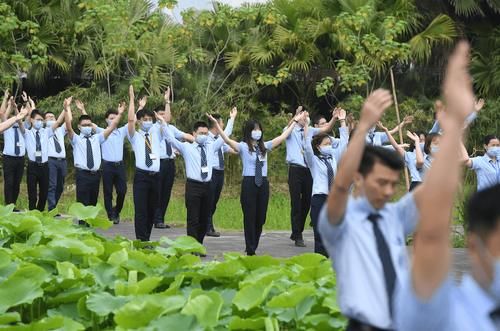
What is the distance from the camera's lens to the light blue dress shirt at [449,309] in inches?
111

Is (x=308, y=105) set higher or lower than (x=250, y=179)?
higher

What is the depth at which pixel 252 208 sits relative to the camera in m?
13.4

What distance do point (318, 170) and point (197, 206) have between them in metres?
1.55

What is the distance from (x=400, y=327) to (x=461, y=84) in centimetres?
69

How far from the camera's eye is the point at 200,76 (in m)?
24.5

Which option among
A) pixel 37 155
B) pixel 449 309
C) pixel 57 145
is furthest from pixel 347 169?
pixel 57 145

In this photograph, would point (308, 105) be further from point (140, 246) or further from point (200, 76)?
point (140, 246)

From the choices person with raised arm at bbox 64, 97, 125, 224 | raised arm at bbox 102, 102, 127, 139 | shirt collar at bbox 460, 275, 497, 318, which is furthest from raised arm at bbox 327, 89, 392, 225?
person with raised arm at bbox 64, 97, 125, 224

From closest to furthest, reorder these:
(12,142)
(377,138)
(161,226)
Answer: (377,138) < (161,226) < (12,142)

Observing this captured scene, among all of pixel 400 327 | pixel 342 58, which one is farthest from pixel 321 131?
pixel 400 327

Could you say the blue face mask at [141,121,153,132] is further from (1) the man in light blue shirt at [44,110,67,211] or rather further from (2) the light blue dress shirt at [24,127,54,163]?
(1) the man in light blue shirt at [44,110,67,211]

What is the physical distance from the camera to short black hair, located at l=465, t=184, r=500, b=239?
3053 millimetres

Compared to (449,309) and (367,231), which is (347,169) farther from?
(449,309)

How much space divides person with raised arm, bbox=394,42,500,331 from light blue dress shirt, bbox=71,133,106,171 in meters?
13.8
